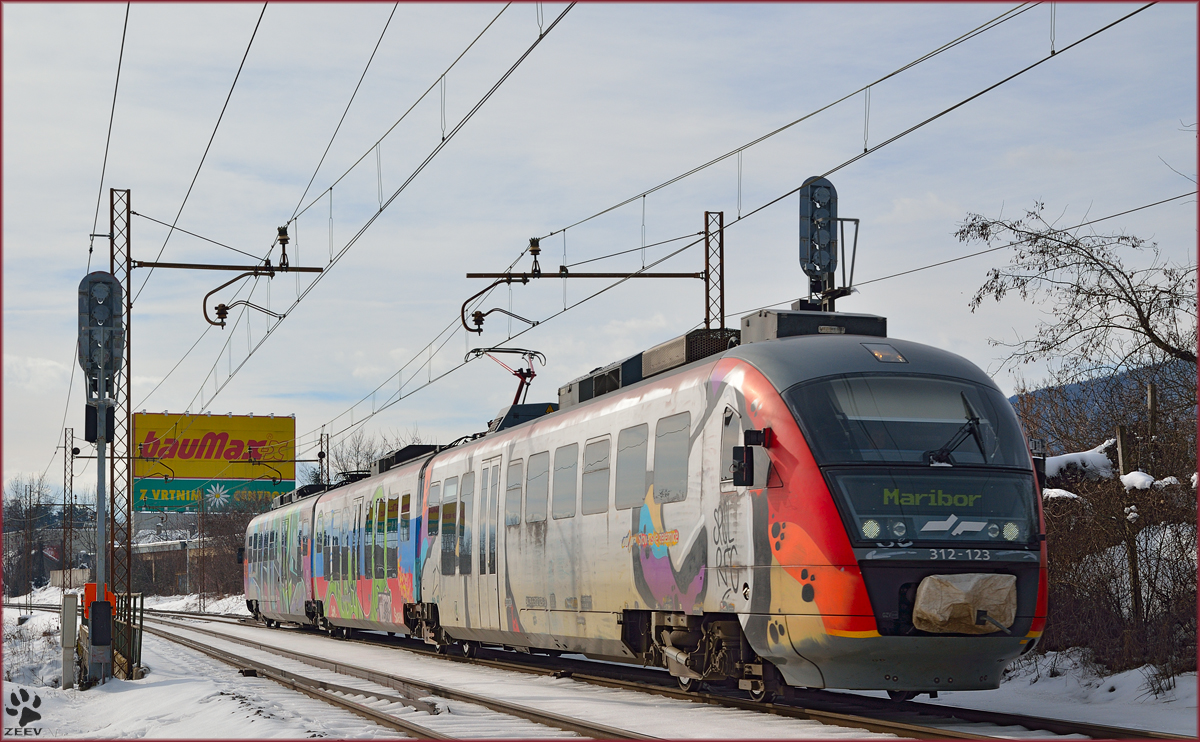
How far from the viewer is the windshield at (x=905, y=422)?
11.0 m

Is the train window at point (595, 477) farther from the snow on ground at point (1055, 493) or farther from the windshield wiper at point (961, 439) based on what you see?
the snow on ground at point (1055, 493)

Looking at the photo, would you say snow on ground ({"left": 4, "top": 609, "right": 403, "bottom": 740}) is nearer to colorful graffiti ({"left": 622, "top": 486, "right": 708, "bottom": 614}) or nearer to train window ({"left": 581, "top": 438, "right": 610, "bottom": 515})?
colorful graffiti ({"left": 622, "top": 486, "right": 708, "bottom": 614})

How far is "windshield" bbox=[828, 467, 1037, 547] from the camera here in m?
10.7

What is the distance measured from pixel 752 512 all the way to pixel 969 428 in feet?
6.88

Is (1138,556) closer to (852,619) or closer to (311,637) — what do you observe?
(852,619)

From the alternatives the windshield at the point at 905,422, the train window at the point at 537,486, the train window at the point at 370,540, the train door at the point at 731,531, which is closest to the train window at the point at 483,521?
the train window at the point at 537,486

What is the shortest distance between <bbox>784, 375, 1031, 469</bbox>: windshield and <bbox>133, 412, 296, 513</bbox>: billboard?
60.0 metres

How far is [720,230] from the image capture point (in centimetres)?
2567

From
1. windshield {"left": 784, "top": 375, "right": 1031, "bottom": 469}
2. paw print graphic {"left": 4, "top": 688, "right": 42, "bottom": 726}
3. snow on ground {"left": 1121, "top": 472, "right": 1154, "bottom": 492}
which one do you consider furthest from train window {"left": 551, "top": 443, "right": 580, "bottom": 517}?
paw print graphic {"left": 4, "top": 688, "right": 42, "bottom": 726}

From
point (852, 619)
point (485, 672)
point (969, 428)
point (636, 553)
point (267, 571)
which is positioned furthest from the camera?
point (267, 571)

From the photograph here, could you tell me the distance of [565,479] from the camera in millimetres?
15844

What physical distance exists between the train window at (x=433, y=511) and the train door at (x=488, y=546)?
2392mm

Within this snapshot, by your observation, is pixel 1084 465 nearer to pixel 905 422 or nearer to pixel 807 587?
pixel 905 422

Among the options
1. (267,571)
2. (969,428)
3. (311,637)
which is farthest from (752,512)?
(267,571)
